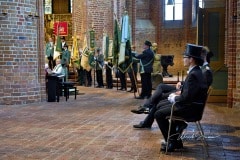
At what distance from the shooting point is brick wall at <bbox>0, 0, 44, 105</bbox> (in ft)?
32.8

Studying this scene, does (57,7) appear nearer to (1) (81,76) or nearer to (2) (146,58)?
(1) (81,76)

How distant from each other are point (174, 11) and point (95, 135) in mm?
20165

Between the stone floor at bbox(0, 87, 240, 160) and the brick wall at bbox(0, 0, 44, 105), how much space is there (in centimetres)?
69

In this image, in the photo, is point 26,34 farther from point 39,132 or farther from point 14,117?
point 39,132

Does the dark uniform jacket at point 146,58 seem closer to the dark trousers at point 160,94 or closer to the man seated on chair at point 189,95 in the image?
the dark trousers at point 160,94

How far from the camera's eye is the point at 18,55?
33.3 ft

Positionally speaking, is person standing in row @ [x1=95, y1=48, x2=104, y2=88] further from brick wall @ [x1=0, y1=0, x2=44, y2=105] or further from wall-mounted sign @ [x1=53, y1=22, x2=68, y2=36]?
brick wall @ [x1=0, y1=0, x2=44, y2=105]

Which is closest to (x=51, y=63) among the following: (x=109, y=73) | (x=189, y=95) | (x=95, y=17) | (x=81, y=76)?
Result: (x=81, y=76)

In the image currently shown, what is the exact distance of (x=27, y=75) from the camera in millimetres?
10375

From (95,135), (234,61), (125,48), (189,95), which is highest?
(125,48)

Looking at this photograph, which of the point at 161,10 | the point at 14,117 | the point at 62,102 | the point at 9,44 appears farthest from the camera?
the point at 161,10

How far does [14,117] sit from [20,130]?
1.53 meters

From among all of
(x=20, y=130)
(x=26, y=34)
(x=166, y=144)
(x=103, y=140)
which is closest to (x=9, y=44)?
(x=26, y=34)

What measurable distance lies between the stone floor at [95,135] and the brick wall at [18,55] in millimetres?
694
